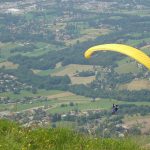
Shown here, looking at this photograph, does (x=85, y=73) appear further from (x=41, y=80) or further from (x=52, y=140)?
(x=52, y=140)

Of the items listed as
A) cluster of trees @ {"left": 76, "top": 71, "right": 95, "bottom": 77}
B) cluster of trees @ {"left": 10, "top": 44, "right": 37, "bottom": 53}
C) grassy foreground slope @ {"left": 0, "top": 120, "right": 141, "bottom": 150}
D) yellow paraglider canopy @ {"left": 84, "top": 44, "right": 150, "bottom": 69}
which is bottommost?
cluster of trees @ {"left": 10, "top": 44, "right": 37, "bottom": 53}

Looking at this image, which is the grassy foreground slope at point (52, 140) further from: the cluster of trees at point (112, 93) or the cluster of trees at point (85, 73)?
the cluster of trees at point (85, 73)

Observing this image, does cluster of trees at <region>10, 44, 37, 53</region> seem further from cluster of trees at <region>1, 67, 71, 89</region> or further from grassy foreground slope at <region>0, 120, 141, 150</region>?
grassy foreground slope at <region>0, 120, 141, 150</region>

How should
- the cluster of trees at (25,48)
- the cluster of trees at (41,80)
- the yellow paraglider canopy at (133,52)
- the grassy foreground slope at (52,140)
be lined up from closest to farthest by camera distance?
the grassy foreground slope at (52,140) → the yellow paraglider canopy at (133,52) → the cluster of trees at (41,80) → the cluster of trees at (25,48)

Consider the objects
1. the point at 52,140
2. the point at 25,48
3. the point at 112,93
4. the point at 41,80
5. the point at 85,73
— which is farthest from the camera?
the point at 25,48

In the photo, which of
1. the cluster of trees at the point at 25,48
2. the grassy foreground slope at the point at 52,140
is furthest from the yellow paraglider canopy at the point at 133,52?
the cluster of trees at the point at 25,48

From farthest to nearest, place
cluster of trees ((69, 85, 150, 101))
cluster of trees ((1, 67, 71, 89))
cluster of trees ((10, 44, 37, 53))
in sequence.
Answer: cluster of trees ((10, 44, 37, 53))
cluster of trees ((1, 67, 71, 89))
cluster of trees ((69, 85, 150, 101))

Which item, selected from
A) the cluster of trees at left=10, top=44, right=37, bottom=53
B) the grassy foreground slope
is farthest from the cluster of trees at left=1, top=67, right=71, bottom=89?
the grassy foreground slope

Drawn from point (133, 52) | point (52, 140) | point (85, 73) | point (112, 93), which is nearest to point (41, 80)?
point (85, 73)

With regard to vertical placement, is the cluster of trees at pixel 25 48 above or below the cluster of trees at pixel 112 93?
below
